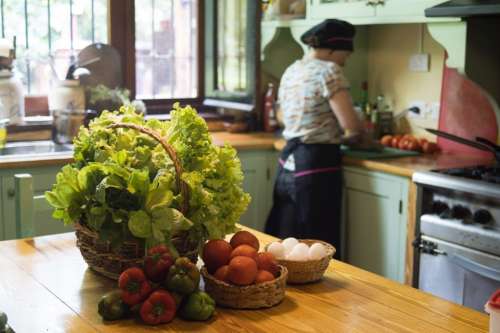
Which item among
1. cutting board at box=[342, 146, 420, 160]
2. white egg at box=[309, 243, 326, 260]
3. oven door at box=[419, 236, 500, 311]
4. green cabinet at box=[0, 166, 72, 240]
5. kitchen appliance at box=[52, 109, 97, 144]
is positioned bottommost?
oven door at box=[419, 236, 500, 311]

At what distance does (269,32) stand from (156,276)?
Answer: 2956mm

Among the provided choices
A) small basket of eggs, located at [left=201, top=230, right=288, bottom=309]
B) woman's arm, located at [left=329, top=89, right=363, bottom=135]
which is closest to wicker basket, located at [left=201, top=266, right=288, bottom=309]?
small basket of eggs, located at [left=201, top=230, right=288, bottom=309]

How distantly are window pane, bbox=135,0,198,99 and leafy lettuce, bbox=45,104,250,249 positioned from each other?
2.62 m

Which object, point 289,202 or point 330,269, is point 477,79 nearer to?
point 289,202

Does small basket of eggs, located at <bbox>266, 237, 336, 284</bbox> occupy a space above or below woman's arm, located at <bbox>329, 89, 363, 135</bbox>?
below

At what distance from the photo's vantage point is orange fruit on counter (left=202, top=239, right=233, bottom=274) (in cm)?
181

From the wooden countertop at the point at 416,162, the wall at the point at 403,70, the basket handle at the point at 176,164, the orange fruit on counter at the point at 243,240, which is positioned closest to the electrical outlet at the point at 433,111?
the wall at the point at 403,70

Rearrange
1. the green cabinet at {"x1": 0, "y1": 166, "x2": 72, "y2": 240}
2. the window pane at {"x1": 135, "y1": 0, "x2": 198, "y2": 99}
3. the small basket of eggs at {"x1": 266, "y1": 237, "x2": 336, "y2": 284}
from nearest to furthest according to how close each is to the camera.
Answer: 1. the small basket of eggs at {"x1": 266, "y1": 237, "x2": 336, "y2": 284}
2. the green cabinet at {"x1": 0, "y1": 166, "x2": 72, "y2": 240}
3. the window pane at {"x1": 135, "y1": 0, "x2": 198, "y2": 99}

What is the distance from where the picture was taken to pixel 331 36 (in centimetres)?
376

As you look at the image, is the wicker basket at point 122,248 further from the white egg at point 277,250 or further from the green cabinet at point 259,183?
the green cabinet at point 259,183

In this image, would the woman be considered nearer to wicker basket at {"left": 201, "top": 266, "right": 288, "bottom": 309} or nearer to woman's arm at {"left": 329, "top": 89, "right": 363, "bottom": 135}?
woman's arm at {"left": 329, "top": 89, "right": 363, "bottom": 135}

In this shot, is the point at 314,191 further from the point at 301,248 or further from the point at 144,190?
the point at 144,190

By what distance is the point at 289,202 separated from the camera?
12.8 feet

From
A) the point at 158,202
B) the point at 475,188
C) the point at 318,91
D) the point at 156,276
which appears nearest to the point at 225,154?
the point at 158,202
